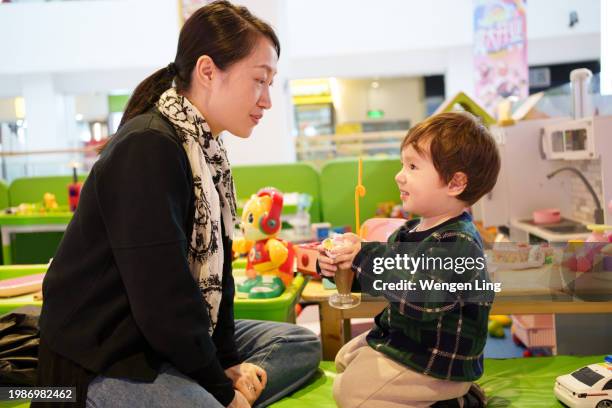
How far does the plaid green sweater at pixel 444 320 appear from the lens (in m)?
1.33

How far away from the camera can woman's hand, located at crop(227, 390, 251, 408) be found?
138cm

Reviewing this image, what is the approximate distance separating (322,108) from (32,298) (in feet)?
32.2

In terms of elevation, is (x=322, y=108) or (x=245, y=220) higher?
(x=322, y=108)

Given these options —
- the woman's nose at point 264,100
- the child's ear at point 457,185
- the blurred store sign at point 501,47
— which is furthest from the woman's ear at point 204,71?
the blurred store sign at point 501,47

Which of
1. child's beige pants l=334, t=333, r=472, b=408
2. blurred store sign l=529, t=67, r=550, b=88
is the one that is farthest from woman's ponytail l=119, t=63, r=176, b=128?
blurred store sign l=529, t=67, r=550, b=88

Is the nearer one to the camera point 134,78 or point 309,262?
point 309,262

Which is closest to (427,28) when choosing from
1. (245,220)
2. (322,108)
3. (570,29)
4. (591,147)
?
(570,29)

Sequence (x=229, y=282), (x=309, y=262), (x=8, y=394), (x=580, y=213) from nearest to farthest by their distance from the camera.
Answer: (x=8, y=394)
(x=229, y=282)
(x=309, y=262)
(x=580, y=213)

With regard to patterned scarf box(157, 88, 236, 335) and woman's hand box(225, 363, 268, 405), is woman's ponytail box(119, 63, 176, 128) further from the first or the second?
woman's hand box(225, 363, 268, 405)

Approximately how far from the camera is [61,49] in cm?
854

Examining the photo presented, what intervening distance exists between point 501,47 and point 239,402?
4.70m

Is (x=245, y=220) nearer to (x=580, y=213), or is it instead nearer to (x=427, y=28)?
(x=580, y=213)

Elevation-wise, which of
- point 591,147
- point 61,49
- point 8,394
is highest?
point 61,49

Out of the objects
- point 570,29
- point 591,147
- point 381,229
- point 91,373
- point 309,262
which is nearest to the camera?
Result: point 91,373
